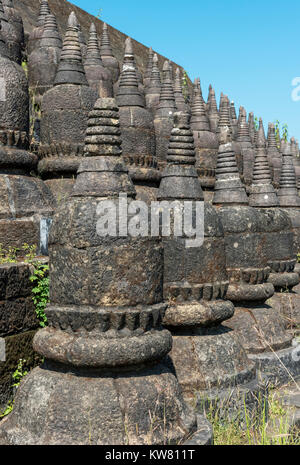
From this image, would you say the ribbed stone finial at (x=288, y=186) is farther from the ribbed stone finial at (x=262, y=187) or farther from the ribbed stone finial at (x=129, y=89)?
the ribbed stone finial at (x=129, y=89)

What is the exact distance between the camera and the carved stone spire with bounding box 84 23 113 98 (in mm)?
11031

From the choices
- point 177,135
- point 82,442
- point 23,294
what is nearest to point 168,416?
point 82,442

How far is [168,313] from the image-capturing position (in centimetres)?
447

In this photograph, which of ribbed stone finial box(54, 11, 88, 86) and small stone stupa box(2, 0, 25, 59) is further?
small stone stupa box(2, 0, 25, 59)

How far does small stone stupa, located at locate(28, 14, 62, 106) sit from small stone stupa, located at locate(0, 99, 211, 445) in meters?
6.67

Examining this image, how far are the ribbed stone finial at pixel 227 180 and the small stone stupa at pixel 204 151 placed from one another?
2.92 meters

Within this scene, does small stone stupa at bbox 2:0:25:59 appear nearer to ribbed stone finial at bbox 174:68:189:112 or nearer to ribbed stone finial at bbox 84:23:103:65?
ribbed stone finial at bbox 84:23:103:65

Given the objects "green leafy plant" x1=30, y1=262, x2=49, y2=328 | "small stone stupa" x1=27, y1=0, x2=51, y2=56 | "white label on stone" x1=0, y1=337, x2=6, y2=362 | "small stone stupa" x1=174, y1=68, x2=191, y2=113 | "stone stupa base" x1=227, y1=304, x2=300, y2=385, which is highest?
"small stone stupa" x1=27, y1=0, x2=51, y2=56

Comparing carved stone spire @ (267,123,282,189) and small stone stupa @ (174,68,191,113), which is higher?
small stone stupa @ (174,68,191,113)

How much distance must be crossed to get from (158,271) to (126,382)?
2.28ft

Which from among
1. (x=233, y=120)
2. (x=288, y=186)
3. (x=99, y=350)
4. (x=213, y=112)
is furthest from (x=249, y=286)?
(x=233, y=120)

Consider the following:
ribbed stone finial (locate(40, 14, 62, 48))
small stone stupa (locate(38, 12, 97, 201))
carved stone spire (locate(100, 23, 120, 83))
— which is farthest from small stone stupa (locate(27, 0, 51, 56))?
small stone stupa (locate(38, 12, 97, 201))

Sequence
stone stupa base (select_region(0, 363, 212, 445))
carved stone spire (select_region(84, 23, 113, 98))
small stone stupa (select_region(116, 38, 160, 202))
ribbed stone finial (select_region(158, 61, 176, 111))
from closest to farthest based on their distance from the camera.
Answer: stone stupa base (select_region(0, 363, 212, 445)) < small stone stupa (select_region(116, 38, 160, 202)) < ribbed stone finial (select_region(158, 61, 176, 111)) < carved stone spire (select_region(84, 23, 113, 98))

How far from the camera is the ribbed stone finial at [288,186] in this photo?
8523 mm
